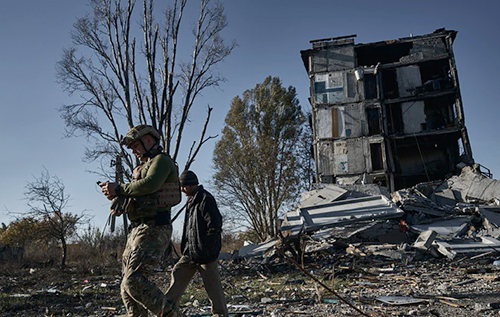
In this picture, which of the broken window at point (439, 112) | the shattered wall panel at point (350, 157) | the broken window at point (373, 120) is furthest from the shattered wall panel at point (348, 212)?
the broken window at point (439, 112)

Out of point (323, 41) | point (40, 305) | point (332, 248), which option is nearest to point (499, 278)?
point (332, 248)

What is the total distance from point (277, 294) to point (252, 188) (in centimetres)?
2049

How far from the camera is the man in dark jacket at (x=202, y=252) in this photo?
3.82 metres

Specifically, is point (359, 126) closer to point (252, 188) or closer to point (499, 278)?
point (252, 188)

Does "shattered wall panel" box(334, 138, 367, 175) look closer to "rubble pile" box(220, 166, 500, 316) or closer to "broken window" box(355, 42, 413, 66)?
"broken window" box(355, 42, 413, 66)

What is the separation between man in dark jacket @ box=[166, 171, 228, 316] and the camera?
382 centimetres

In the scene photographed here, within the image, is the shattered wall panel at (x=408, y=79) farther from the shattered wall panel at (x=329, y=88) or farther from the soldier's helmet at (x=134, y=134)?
the soldier's helmet at (x=134, y=134)

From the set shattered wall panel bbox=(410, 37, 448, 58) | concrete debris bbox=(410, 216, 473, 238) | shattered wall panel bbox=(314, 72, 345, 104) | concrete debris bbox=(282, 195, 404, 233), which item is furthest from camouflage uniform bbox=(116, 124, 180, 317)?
shattered wall panel bbox=(410, 37, 448, 58)

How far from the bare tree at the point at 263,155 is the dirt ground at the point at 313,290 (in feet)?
52.8

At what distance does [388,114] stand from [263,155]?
28.5 feet

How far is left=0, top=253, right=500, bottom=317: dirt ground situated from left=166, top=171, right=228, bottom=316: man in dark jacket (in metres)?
0.94

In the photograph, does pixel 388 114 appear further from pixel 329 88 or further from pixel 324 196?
pixel 324 196

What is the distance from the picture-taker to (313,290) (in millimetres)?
5824

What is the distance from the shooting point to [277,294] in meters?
5.90
